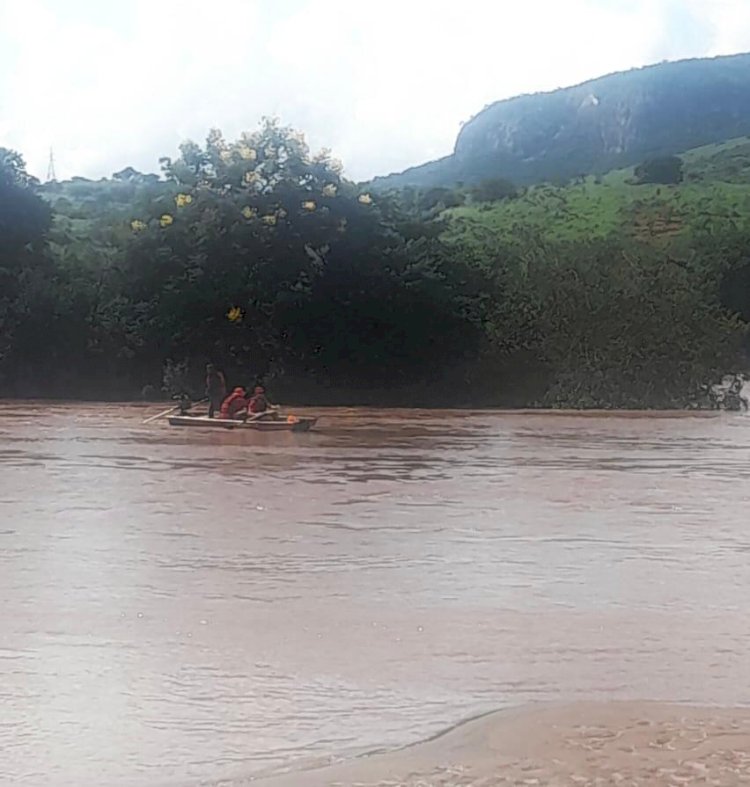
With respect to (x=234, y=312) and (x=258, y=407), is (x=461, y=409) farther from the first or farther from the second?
(x=258, y=407)

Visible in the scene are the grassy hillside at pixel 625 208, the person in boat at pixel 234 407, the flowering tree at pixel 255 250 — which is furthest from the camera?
the grassy hillside at pixel 625 208

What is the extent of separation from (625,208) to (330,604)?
2169 inches

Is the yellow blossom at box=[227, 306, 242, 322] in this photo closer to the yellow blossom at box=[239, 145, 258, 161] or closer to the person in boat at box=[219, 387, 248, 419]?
the yellow blossom at box=[239, 145, 258, 161]

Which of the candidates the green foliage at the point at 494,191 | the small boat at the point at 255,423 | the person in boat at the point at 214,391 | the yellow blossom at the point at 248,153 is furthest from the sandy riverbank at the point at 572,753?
the green foliage at the point at 494,191

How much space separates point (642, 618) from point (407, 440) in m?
16.5

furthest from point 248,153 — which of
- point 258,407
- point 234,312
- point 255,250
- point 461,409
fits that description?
point 258,407

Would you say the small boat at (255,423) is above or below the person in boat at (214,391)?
below

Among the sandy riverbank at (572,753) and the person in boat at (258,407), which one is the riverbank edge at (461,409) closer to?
the person in boat at (258,407)

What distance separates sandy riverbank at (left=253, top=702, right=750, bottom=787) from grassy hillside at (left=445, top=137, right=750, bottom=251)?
42.3m

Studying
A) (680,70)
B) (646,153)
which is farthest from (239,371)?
(680,70)

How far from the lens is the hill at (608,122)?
97.6 m

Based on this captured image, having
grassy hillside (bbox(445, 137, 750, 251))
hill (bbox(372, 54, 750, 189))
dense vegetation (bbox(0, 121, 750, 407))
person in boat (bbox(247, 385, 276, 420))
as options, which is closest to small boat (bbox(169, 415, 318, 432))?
person in boat (bbox(247, 385, 276, 420))

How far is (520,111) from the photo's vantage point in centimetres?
11600

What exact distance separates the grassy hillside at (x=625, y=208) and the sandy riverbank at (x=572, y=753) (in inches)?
1664
